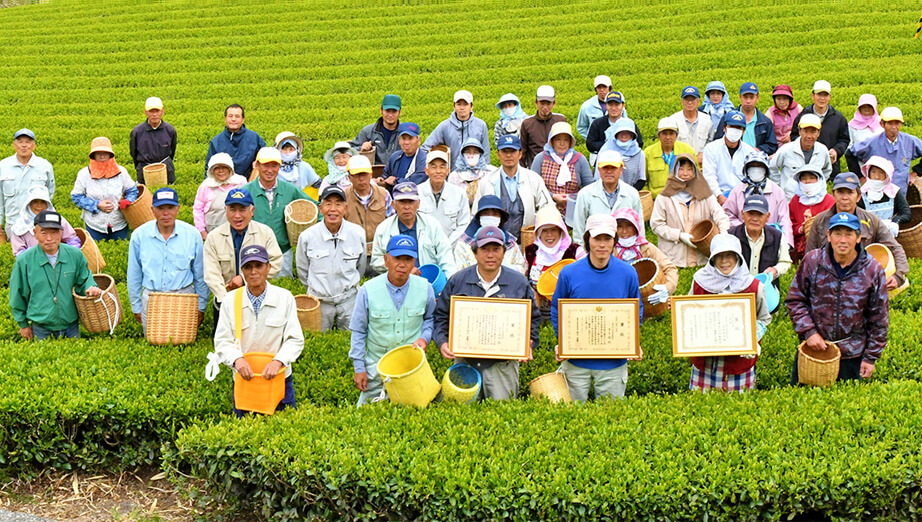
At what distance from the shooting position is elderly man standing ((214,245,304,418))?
788cm

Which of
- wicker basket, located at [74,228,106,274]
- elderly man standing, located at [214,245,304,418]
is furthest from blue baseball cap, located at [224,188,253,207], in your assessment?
wicker basket, located at [74,228,106,274]

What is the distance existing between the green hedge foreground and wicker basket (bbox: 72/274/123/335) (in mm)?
2521

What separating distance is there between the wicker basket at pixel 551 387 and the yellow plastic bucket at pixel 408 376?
0.90m

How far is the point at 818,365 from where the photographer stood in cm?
830

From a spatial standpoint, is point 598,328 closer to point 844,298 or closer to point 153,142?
point 844,298

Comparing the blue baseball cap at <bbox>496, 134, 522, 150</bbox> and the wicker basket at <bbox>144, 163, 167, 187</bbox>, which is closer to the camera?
the blue baseball cap at <bbox>496, 134, 522, 150</bbox>

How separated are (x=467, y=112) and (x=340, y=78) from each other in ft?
43.9

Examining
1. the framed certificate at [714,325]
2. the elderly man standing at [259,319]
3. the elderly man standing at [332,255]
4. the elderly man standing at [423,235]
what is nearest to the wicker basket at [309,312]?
the elderly man standing at [332,255]

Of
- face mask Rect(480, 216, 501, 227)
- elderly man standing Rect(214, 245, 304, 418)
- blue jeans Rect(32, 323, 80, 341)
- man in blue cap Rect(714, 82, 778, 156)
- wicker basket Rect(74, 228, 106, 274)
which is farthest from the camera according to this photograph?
man in blue cap Rect(714, 82, 778, 156)

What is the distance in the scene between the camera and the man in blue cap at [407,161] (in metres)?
12.4

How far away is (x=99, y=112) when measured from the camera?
2398 cm

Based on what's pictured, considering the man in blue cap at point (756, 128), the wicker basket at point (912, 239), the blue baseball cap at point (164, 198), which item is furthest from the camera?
the man in blue cap at point (756, 128)

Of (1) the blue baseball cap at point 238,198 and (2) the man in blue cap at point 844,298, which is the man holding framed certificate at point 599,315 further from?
(1) the blue baseball cap at point 238,198

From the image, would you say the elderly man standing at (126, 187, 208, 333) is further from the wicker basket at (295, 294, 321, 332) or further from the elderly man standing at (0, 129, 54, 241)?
the elderly man standing at (0, 129, 54, 241)
